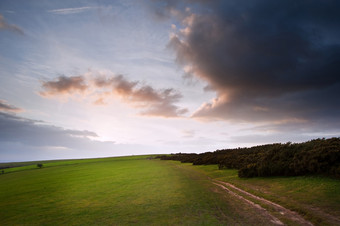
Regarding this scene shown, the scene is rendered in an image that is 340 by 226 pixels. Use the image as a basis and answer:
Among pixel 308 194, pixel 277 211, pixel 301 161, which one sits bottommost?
pixel 277 211

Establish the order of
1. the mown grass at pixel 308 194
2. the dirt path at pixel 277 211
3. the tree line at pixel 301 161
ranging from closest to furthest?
the dirt path at pixel 277 211 → the mown grass at pixel 308 194 → the tree line at pixel 301 161

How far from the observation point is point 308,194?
10.1 metres

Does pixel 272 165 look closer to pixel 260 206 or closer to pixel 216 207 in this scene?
pixel 260 206

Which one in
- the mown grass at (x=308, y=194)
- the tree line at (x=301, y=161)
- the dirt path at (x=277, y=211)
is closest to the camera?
the dirt path at (x=277, y=211)

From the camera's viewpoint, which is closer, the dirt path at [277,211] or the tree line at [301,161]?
the dirt path at [277,211]

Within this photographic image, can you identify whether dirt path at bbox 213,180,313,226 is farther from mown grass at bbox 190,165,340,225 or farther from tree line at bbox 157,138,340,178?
tree line at bbox 157,138,340,178

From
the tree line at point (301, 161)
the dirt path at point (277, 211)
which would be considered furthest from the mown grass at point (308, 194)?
the tree line at point (301, 161)

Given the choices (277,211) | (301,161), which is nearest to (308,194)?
(277,211)

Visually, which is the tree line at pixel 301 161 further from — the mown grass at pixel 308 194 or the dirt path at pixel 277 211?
the dirt path at pixel 277 211

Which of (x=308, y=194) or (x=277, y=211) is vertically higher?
(x=308, y=194)

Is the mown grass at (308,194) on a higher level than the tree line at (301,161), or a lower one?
lower

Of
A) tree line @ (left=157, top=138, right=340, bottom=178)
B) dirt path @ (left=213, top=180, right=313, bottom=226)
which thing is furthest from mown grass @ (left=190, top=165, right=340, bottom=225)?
tree line @ (left=157, top=138, right=340, bottom=178)

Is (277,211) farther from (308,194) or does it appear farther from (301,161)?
(301,161)

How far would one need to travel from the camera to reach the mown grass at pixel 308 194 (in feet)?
25.6
